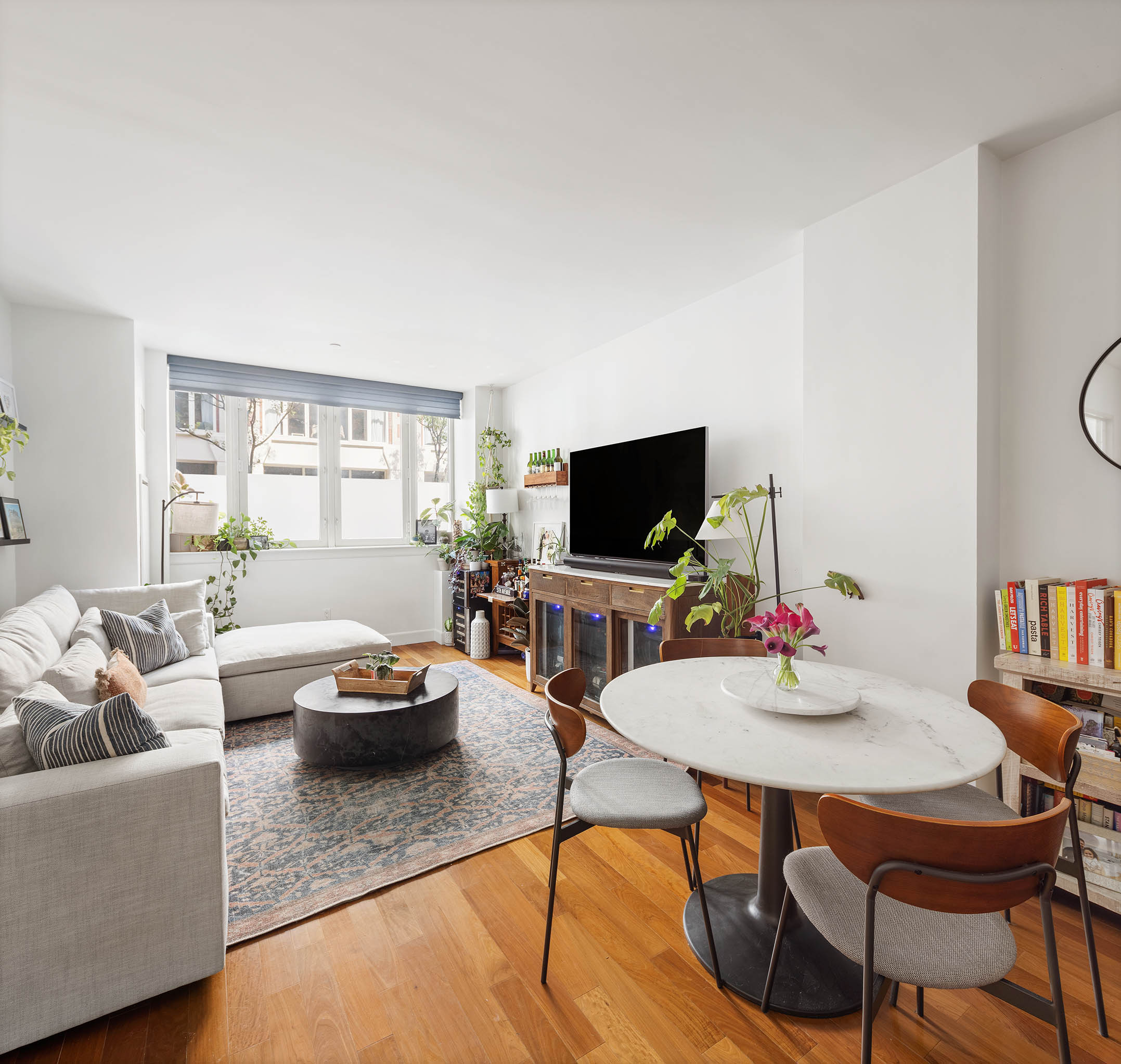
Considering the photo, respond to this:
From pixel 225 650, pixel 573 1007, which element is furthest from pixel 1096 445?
pixel 225 650

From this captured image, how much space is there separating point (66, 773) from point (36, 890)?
258 mm

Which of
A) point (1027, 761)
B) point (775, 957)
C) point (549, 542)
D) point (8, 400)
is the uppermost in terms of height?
point (8, 400)

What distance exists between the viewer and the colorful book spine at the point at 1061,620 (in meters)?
1.94

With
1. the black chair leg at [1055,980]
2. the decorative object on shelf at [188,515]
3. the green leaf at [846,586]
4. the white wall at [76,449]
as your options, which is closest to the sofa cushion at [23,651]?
the white wall at [76,449]

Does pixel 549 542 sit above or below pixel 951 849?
above

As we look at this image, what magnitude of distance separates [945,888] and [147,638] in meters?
3.66

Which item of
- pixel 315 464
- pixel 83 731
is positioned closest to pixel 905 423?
pixel 83 731

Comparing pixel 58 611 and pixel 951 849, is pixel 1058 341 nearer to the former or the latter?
pixel 951 849

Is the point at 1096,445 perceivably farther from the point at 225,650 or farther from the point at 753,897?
the point at 225,650

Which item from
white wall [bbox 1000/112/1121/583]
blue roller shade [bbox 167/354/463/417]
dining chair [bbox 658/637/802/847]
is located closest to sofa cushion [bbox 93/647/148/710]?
dining chair [bbox 658/637/802/847]

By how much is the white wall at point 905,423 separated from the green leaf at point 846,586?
0.12 feet

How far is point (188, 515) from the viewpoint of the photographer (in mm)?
4805

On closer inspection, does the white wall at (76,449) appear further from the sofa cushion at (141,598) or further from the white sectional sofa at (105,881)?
the white sectional sofa at (105,881)

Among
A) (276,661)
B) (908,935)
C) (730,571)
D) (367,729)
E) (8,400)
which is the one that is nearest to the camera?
(908,935)
